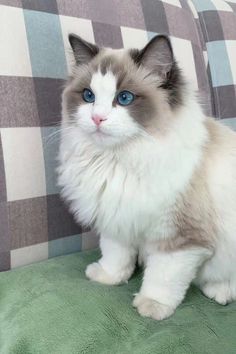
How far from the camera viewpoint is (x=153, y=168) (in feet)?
3.43

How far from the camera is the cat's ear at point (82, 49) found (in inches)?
43.3

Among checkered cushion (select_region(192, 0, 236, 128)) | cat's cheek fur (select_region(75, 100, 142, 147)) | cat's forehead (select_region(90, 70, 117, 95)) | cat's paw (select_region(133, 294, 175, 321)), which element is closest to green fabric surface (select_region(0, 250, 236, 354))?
cat's paw (select_region(133, 294, 175, 321))

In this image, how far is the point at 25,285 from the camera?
1.11 meters

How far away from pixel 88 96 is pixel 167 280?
20.1 inches

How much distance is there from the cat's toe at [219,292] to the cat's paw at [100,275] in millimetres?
263

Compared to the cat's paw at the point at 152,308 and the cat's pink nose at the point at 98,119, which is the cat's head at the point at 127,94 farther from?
the cat's paw at the point at 152,308

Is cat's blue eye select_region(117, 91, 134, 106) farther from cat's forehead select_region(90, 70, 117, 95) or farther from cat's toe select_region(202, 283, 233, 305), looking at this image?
cat's toe select_region(202, 283, 233, 305)

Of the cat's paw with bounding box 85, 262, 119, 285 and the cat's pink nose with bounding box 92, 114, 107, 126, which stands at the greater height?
the cat's pink nose with bounding box 92, 114, 107, 126

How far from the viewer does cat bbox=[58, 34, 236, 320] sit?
1008 mm

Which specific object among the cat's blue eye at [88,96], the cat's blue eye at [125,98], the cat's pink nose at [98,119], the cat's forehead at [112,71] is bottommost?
the cat's pink nose at [98,119]

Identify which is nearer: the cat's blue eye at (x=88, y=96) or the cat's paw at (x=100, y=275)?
the cat's blue eye at (x=88, y=96)

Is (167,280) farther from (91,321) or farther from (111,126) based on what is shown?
(111,126)

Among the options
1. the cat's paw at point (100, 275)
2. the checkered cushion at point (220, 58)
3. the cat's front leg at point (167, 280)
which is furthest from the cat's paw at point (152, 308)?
the checkered cushion at point (220, 58)

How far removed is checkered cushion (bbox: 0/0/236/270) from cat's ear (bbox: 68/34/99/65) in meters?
0.19
